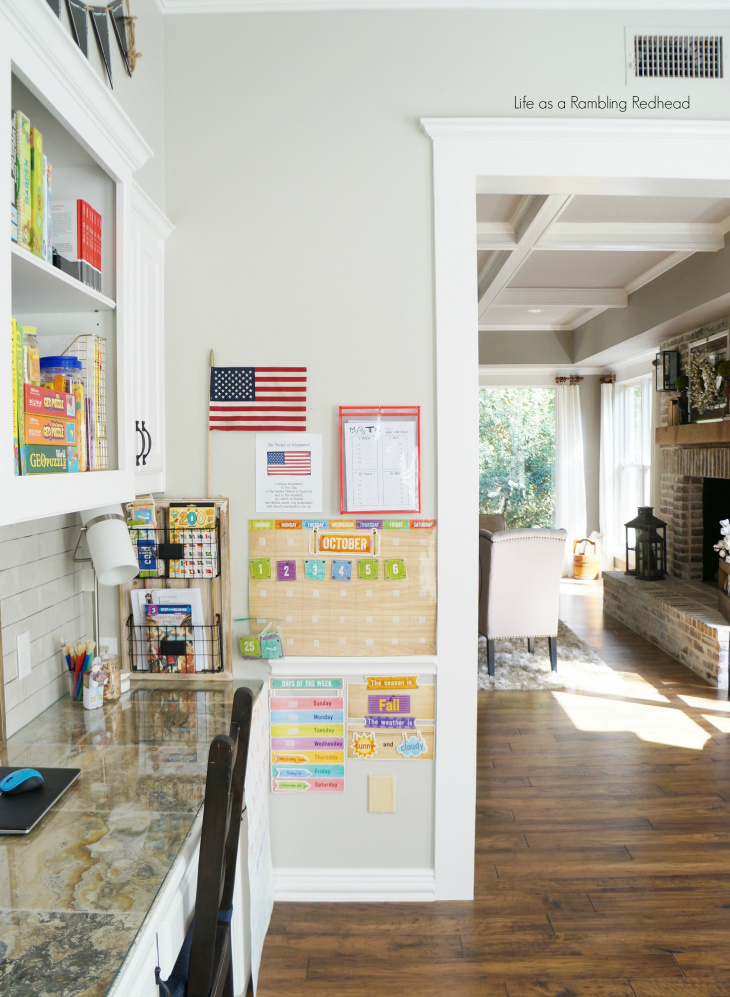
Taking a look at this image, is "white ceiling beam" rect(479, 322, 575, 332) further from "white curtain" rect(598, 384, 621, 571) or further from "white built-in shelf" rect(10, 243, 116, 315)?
"white built-in shelf" rect(10, 243, 116, 315)

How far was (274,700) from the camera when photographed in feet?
7.22

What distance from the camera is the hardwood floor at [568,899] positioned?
1.88 meters

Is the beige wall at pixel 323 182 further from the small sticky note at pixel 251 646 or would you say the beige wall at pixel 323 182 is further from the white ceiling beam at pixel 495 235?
the white ceiling beam at pixel 495 235

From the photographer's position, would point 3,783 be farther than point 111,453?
No

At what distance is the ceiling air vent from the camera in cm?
209

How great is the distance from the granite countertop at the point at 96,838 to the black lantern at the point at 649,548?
4673 mm

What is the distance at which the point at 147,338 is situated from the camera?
2.01m

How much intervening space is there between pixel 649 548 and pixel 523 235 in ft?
10.0

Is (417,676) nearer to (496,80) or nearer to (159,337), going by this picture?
(159,337)

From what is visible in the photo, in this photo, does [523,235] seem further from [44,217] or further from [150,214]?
[44,217]

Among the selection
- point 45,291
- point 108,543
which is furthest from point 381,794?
point 45,291

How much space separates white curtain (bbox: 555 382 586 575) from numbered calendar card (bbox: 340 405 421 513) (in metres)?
6.04

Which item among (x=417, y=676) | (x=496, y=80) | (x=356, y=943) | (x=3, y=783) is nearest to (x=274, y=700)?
(x=417, y=676)

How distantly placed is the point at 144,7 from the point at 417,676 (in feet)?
7.15
